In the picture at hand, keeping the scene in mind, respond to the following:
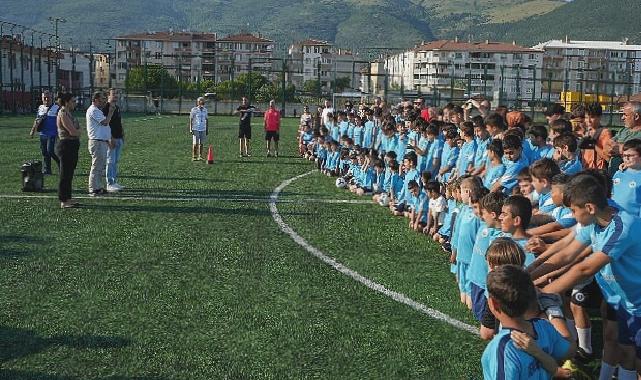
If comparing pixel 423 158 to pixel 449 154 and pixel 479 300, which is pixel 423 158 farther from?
pixel 479 300

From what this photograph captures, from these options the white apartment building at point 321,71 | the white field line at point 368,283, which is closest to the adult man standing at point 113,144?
the white field line at point 368,283

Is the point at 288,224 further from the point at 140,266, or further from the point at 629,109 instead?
the point at 629,109

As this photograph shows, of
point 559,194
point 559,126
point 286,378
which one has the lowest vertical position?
point 286,378

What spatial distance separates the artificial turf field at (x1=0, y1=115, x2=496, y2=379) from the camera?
18.8 ft

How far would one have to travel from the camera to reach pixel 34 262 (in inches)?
336

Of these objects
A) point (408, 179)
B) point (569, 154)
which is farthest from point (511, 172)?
point (408, 179)

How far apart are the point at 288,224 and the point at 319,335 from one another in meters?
4.93

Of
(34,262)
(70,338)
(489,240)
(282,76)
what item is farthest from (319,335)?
(282,76)

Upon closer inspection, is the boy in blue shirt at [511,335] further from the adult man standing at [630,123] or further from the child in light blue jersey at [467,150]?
the child in light blue jersey at [467,150]

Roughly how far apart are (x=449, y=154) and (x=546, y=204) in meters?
4.77

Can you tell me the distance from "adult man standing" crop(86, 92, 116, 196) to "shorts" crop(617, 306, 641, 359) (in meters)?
10.2

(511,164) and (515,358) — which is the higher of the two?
(511,164)

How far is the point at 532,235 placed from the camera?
5.85m

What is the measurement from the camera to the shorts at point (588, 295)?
19.9 ft
